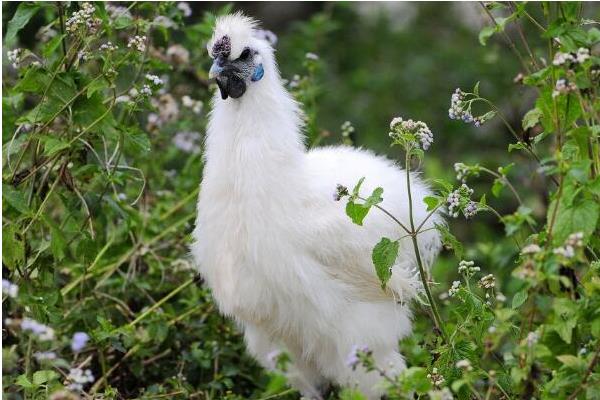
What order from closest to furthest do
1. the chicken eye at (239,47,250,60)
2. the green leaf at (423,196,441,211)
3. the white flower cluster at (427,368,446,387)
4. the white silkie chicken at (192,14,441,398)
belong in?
the green leaf at (423,196,441,211) → the white flower cluster at (427,368,446,387) → the white silkie chicken at (192,14,441,398) → the chicken eye at (239,47,250,60)

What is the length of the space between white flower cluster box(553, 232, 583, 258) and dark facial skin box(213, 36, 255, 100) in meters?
1.58

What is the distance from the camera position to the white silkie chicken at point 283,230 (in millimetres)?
3795

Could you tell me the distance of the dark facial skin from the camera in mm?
3836

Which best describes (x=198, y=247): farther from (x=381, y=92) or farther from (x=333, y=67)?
(x=333, y=67)

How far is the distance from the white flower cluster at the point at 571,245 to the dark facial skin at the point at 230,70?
158cm

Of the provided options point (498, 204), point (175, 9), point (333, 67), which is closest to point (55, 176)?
point (175, 9)

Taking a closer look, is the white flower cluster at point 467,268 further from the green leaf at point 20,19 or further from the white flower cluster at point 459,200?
the green leaf at point 20,19

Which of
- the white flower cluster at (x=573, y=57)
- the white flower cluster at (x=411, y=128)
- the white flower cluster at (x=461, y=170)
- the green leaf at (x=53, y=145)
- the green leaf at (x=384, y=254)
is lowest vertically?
the green leaf at (x=53, y=145)

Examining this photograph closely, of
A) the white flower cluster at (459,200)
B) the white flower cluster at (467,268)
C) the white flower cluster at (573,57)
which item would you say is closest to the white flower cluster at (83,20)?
the white flower cluster at (459,200)

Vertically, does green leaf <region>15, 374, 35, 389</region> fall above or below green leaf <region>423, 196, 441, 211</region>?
below

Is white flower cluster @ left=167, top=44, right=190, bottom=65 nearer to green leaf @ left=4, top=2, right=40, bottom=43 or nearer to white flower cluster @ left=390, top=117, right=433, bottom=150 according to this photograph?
green leaf @ left=4, top=2, right=40, bottom=43

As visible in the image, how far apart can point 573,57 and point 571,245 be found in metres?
0.53

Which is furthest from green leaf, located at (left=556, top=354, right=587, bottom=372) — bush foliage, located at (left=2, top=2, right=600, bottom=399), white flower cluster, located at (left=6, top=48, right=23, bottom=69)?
white flower cluster, located at (left=6, top=48, right=23, bottom=69)

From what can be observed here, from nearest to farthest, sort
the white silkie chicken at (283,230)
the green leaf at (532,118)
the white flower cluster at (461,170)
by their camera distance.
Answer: the white flower cluster at (461,170) → the green leaf at (532,118) → the white silkie chicken at (283,230)
